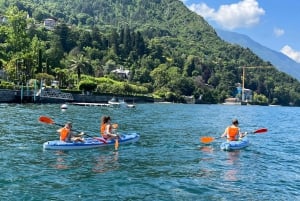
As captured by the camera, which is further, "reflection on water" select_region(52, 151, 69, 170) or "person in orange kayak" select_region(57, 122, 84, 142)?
"person in orange kayak" select_region(57, 122, 84, 142)

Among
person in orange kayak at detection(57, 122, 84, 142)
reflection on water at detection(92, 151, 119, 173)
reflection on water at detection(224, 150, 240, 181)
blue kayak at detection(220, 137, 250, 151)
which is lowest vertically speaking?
reflection on water at detection(224, 150, 240, 181)

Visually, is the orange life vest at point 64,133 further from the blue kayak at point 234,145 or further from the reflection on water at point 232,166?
the blue kayak at point 234,145

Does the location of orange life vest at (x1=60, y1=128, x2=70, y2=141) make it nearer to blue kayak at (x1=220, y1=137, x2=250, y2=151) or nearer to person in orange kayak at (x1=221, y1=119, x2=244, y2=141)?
blue kayak at (x1=220, y1=137, x2=250, y2=151)

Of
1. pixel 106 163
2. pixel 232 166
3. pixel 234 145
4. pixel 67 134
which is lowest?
pixel 232 166

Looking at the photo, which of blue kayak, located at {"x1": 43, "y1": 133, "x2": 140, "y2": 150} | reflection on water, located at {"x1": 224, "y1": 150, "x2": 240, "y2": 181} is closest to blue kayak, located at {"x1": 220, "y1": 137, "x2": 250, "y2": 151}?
reflection on water, located at {"x1": 224, "y1": 150, "x2": 240, "y2": 181}

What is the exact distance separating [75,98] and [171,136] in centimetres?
8205

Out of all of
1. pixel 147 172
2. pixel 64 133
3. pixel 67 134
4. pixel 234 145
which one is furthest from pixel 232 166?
pixel 64 133

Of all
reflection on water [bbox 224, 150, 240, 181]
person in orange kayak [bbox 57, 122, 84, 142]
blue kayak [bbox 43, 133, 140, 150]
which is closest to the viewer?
reflection on water [bbox 224, 150, 240, 181]

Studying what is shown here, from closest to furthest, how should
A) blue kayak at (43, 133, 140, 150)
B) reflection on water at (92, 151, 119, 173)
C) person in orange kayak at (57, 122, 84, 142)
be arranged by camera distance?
reflection on water at (92, 151, 119, 173) < blue kayak at (43, 133, 140, 150) < person in orange kayak at (57, 122, 84, 142)

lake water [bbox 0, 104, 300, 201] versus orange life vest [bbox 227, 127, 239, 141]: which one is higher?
orange life vest [bbox 227, 127, 239, 141]

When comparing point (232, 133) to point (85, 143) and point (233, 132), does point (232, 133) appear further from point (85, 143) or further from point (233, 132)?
point (85, 143)

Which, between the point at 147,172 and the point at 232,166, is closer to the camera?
the point at 147,172

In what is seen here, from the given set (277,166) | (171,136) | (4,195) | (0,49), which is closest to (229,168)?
(277,166)

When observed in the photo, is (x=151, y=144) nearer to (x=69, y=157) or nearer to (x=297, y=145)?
(x=69, y=157)
